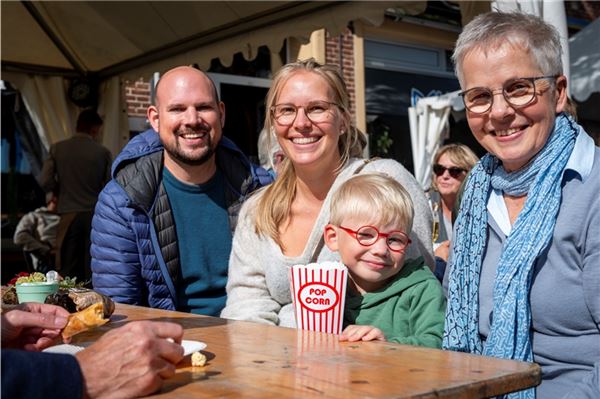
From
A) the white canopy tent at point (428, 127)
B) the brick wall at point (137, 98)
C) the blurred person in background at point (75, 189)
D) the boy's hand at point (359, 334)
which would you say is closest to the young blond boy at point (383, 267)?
the boy's hand at point (359, 334)

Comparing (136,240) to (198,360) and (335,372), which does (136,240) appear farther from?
(335,372)

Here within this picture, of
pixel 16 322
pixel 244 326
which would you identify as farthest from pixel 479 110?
pixel 16 322

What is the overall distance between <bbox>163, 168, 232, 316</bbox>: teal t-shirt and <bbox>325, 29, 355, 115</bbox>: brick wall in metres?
8.84

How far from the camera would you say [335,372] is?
146 cm

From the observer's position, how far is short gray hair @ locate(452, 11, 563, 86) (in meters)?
1.99

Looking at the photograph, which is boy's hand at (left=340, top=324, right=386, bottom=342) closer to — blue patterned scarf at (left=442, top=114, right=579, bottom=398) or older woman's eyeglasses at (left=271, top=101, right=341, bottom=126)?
blue patterned scarf at (left=442, top=114, right=579, bottom=398)

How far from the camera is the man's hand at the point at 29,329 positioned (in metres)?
1.70

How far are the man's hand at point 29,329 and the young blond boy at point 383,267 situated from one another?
92 centimetres

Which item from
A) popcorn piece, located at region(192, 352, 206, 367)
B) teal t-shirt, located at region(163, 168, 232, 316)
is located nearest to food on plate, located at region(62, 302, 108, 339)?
popcorn piece, located at region(192, 352, 206, 367)

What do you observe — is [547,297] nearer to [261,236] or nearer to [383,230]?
[383,230]

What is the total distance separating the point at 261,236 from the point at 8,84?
6.03 meters

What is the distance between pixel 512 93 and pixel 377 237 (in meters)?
0.62

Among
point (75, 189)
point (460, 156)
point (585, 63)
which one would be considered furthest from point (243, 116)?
point (460, 156)

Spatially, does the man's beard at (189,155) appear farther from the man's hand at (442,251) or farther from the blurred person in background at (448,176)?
the blurred person in background at (448,176)
